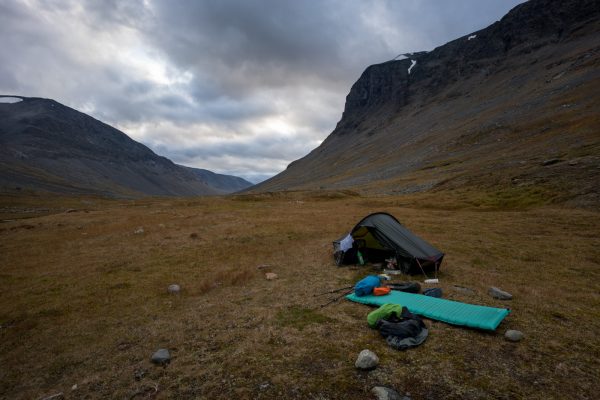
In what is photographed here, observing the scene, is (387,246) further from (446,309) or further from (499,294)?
(446,309)

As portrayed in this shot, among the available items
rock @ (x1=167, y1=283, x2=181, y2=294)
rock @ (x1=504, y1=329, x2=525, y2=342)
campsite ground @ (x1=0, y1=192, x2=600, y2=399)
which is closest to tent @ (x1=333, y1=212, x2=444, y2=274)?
campsite ground @ (x1=0, y1=192, x2=600, y2=399)

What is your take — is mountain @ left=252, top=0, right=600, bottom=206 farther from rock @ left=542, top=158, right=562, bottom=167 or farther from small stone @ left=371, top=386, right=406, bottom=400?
small stone @ left=371, top=386, right=406, bottom=400

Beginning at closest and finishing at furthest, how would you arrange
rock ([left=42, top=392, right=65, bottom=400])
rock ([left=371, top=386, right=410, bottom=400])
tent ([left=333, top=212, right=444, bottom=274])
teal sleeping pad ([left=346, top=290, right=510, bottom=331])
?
rock ([left=371, top=386, right=410, bottom=400]) < rock ([left=42, top=392, right=65, bottom=400]) < teal sleeping pad ([left=346, top=290, right=510, bottom=331]) < tent ([left=333, top=212, right=444, bottom=274])

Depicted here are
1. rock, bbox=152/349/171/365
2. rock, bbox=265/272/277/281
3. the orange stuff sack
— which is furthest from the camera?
rock, bbox=265/272/277/281

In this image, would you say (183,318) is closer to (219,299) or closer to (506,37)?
(219,299)

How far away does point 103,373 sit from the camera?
782cm

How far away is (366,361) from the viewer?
713 cm

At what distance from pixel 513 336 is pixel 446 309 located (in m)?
1.88

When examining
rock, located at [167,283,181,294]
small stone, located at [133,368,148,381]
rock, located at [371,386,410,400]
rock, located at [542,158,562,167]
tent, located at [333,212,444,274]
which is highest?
rock, located at [542,158,562,167]

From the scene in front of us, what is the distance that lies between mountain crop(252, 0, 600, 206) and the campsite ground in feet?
66.6

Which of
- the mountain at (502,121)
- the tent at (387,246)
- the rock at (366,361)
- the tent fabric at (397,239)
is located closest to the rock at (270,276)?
the tent at (387,246)

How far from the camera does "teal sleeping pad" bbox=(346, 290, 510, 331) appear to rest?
8961 millimetres

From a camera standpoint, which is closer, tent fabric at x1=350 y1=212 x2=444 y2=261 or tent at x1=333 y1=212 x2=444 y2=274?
tent at x1=333 y1=212 x2=444 y2=274

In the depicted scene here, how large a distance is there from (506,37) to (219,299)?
192m
